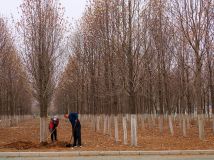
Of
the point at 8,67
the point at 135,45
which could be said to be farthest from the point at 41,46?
the point at 8,67

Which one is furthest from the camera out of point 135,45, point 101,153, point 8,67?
point 8,67

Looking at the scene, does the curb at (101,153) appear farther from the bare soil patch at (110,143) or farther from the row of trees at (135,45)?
the row of trees at (135,45)

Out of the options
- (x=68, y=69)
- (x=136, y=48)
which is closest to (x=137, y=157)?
(x=136, y=48)

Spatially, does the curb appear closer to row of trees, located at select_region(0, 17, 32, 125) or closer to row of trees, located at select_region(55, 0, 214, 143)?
row of trees, located at select_region(55, 0, 214, 143)

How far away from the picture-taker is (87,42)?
24.9 m

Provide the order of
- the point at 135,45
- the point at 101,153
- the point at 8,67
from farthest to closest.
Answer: the point at 8,67, the point at 135,45, the point at 101,153

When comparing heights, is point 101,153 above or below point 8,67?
below

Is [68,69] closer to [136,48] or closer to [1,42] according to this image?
[1,42]

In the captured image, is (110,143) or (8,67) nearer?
(110,143)

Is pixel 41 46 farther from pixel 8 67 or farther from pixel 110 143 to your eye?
pixel 8 67

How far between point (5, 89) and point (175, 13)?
22.1 meters

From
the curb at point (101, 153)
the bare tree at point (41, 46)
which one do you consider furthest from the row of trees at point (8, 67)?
the curb at point (101, 153)

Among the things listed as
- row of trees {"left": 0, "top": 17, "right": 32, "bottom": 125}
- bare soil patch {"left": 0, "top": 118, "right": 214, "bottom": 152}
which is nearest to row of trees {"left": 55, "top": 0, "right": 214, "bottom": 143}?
bare soil patch {"left": 0, "top": 118, "right": 214, "bottom": 152}

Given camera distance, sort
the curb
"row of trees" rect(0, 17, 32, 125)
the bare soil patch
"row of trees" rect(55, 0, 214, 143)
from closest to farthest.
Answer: the curb
the bare soil patch
"row of trees" rect(55, 0, 214, 143)
"row of trees" rect(0, 17, 32, 125)
